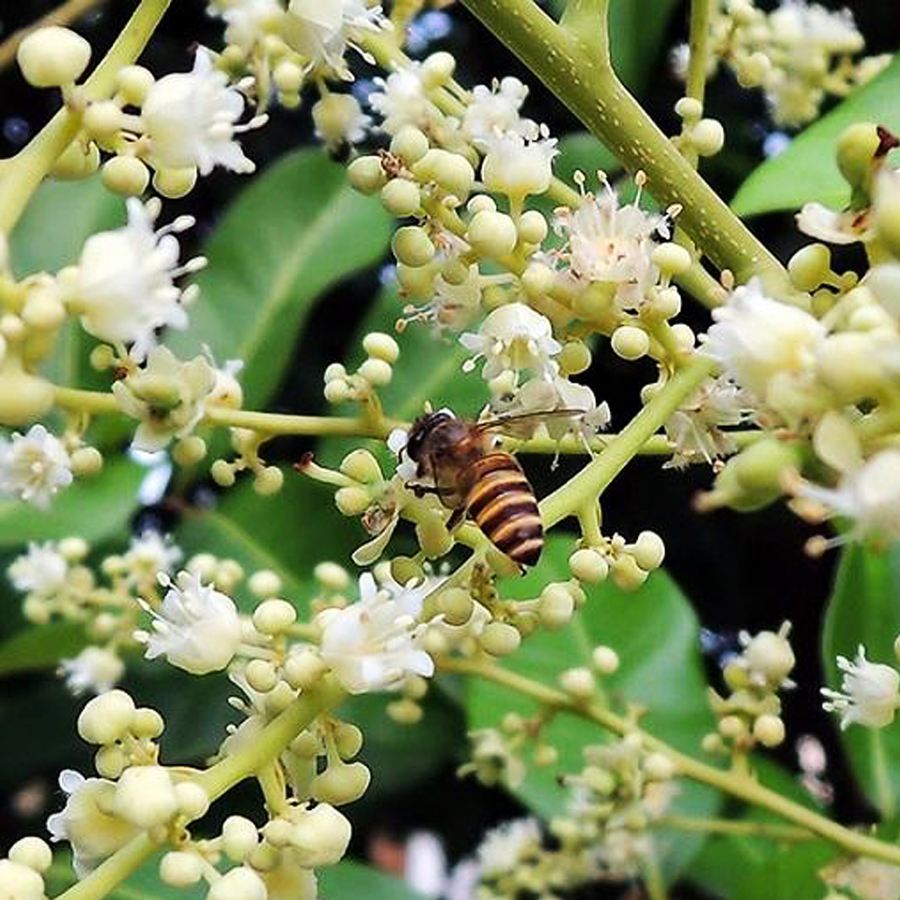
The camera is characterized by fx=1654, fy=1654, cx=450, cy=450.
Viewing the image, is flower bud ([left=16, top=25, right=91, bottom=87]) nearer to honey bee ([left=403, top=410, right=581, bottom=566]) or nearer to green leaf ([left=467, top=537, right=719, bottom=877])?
honey bee ([left=403, top=410, right=581, bottom=566])

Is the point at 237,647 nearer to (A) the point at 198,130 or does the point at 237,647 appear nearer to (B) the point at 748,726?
(A) the point at 198,130

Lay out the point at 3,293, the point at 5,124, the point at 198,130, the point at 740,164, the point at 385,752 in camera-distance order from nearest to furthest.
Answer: the point at 3,293 → the point at 198,130 → the point at 385,752 → the point at 740,164 → the point at 5,124

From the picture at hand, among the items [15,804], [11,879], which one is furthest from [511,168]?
[15,804]

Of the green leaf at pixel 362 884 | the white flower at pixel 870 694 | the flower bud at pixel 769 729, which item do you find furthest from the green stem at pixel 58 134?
the green leaf at pixel 362 884

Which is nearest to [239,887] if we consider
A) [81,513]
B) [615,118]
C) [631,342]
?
[631,342]

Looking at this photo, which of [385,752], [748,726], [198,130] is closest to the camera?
[198,130]

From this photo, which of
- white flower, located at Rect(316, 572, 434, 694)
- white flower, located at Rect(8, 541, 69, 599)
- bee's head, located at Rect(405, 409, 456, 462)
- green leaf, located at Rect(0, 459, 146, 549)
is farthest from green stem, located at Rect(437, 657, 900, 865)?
green leaf, located at Rect(0, 459, 146, 549)
